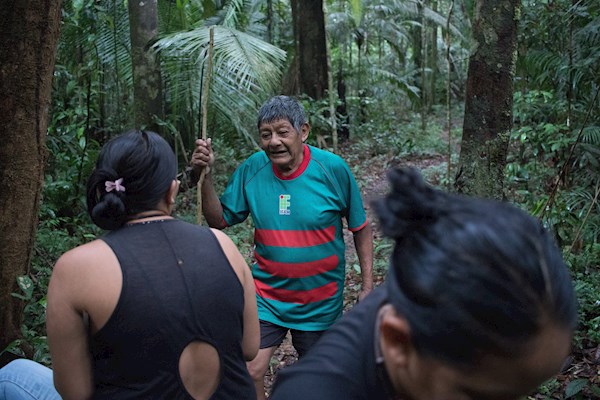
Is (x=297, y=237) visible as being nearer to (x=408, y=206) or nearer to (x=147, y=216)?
(x=147, y=216)

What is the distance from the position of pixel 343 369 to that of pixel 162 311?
0.91 meters

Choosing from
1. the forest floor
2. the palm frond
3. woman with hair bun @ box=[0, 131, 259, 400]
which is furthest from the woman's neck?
the palm frond

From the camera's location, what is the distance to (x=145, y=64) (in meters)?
8.08

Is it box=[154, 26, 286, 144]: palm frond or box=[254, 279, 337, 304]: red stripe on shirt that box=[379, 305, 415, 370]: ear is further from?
box=[154, 26, 286, 144]: palm frond

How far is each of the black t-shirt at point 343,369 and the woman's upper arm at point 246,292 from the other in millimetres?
905

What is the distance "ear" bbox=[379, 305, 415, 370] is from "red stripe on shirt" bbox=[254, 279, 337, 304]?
7.54 ft

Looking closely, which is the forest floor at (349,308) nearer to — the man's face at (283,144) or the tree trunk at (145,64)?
the man's face at (283,144)

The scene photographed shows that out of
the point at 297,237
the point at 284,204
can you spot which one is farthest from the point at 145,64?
the point at 297,237

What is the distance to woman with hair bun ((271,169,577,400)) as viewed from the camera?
98cm

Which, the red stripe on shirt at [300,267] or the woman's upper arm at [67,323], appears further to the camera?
the red stripe on shirt at [300,267]

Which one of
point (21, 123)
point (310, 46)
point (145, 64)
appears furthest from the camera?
point (310, 46)

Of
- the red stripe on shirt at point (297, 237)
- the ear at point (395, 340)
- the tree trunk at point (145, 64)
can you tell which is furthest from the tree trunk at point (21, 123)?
the tree trunk at point (145, 64)

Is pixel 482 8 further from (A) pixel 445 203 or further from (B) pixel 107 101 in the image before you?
(B) pixel 107 101

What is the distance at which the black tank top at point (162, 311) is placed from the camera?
6.29 feet
